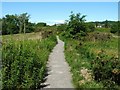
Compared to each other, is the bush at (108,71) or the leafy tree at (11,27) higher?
the leafy tree at (11,27)

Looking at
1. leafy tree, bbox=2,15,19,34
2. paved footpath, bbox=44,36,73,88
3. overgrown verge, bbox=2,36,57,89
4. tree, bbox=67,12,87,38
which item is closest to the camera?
overgrown verge, bbox=2,36,57,89

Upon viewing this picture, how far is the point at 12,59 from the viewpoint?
459 inches

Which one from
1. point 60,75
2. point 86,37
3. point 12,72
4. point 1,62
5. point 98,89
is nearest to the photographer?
point 98,89

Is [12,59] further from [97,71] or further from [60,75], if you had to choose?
[97,71]

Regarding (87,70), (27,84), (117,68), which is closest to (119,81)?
(117,68)

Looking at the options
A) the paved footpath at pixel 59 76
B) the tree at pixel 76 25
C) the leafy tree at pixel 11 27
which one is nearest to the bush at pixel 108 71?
the paved footpath at pixel 59 76

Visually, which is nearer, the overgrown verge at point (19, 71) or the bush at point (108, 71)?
the overgrown verge at point (19, 71)

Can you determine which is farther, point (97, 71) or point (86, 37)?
point (86, 37)

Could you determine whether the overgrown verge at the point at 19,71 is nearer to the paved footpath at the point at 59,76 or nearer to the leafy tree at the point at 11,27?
the paved footpath at the point at 59,76

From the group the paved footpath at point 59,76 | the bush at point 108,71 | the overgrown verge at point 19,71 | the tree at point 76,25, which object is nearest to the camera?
the overgrown verge at point 19,71

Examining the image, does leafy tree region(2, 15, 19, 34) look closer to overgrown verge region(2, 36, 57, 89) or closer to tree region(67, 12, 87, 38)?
tree region(67, 12, 87, 38)

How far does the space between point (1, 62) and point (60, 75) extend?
2.60 metres

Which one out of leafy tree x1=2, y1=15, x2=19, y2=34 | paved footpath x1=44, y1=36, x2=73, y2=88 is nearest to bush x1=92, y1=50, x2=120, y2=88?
paved footpath x1=44, y1=36, x2=73, y2=88

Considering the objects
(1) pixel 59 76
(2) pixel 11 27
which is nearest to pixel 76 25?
(1) pixel 59 76
